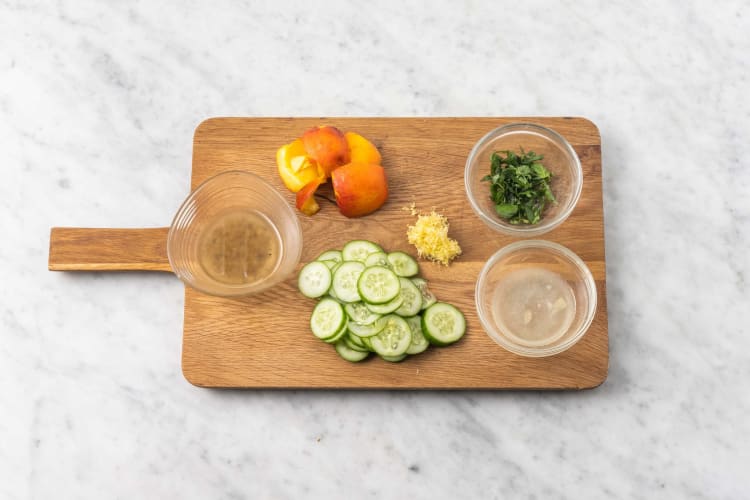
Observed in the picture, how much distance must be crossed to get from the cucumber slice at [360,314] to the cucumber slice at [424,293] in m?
0.18

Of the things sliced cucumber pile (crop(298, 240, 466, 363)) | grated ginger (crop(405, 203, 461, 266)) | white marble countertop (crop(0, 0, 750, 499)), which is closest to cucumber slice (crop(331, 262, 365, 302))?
sliced cucumber pile (crop(298, 240, 466, 363))

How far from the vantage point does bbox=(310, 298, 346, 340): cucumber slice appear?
2379 mm

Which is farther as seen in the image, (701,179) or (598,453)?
(701,179)

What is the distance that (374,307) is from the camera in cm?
235

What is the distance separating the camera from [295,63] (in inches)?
111

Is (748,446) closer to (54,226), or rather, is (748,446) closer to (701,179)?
(701,179)

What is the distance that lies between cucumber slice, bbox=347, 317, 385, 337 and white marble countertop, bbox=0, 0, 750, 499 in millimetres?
340

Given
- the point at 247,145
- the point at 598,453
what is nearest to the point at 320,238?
the point at 247,145

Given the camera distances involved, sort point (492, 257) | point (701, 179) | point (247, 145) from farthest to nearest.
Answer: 1. point (701, 179)
2. point (247, 145)
3. point (492, 257)

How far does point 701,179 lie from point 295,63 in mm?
1580

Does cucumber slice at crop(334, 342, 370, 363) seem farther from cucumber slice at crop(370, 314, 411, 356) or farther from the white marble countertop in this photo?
the white marble countertop

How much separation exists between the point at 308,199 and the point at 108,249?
73cm

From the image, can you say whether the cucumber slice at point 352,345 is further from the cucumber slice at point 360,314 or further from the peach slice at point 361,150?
the peach slice at point 361,150

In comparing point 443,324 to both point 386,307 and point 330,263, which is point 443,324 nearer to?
point 386,307
